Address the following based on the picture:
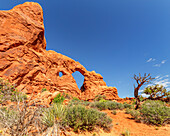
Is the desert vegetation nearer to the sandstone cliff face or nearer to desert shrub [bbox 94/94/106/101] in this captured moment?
the sandstone cliff face

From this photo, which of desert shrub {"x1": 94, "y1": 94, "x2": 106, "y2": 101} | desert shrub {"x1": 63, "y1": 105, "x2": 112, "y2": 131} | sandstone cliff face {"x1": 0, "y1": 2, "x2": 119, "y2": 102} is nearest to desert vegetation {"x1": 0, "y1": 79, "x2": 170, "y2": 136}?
desert shrub {"x1": 63, "y1": 105, "x2": 112, "y2": 131}

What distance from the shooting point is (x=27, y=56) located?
14969 millimetres

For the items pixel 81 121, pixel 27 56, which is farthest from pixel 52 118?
pixel 27 56

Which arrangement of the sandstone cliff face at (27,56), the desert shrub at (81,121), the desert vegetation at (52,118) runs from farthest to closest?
→ the sandstone cliff face at (27,56) → the desert shrub at (81,121) → the desert vegetation at (52,118)

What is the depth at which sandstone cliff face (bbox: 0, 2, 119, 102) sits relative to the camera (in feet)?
42.2

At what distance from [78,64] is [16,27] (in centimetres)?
1635

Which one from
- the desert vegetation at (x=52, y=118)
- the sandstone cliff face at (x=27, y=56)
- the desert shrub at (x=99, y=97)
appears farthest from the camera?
the desert shrub at (x=99, y=97)

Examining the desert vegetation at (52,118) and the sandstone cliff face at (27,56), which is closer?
the desert vegetation at (52,118)

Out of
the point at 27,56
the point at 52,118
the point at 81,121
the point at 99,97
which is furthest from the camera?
the point at 99,97

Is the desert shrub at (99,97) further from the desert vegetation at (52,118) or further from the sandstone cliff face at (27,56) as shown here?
the desert vegetation at (52,118)

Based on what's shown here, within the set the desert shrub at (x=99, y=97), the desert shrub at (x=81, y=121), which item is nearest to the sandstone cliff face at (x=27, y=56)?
the desert shrub at (x=99, y=97)

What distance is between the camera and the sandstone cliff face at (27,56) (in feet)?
42.2

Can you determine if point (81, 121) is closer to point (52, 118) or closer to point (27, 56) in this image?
point (52, 118)

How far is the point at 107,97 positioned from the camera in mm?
23422
